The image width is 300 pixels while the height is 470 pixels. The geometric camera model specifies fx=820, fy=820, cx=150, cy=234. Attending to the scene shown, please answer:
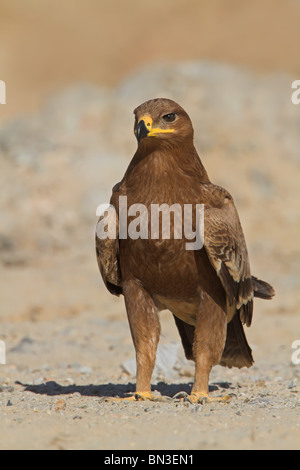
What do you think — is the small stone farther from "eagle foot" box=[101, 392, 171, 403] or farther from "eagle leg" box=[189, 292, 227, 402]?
"eagle leg" box=[189, 292, 227, 402]

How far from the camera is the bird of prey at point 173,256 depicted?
6.52m

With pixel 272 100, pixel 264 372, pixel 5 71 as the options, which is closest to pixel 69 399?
pixel 264 372

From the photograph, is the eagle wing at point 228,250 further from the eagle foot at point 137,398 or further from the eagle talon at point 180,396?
the eagle foot at point 137,398

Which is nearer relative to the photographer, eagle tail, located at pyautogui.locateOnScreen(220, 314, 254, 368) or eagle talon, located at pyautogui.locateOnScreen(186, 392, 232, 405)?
eagle talon, located at pyautogui.locateOnScreen(186, 392, 232, 405)

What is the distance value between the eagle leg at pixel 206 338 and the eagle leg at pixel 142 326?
14.5 inches

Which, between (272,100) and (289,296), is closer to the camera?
(289,296)

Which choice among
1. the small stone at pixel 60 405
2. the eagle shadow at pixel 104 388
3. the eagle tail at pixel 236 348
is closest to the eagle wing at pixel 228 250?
the eagle tail at pixel 236 348

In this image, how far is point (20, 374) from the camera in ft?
29.8

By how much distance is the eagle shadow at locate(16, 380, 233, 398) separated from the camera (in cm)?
756

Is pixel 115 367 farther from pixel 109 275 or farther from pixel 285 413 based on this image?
pixel 285 413

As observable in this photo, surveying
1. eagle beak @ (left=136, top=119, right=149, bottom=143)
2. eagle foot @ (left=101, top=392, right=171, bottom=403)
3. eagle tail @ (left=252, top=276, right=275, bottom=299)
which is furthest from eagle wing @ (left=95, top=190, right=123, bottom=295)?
eagle tail @ (left=252, top=276, right=275, bottom=299)
